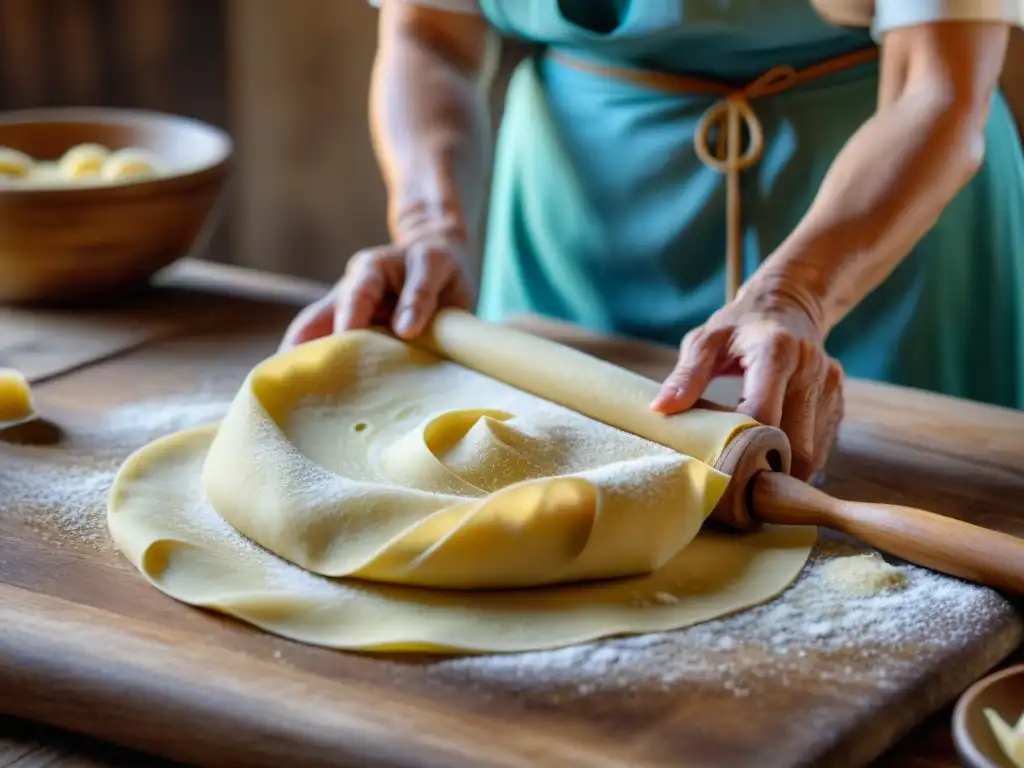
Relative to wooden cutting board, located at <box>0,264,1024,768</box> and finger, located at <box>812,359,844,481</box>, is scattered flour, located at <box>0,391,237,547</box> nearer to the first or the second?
wooden cutting board, located at <box>0,264,1024,768</box>

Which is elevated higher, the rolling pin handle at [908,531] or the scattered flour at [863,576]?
the rolling pin handle at [908,531]

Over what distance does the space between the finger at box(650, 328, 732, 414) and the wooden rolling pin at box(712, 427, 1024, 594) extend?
95 mm

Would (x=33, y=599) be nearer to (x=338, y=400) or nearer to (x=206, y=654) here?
(x=206, y=654)

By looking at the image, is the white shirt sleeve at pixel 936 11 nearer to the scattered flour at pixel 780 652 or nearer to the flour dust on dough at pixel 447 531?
the flour dust on dough at pixel 447 531

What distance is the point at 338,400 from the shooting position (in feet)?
4.58

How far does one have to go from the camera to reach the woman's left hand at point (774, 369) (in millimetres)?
1309

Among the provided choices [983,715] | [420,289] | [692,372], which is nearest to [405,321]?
[420,289]

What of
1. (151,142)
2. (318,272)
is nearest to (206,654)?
(151,142)

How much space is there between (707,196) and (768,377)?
599 millimetres

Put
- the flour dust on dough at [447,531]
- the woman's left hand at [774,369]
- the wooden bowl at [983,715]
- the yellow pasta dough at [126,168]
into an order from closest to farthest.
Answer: the wooden bowl at [983,715] → the flour dust on dough at [447,531] → the woman's left hand at [774,369] → the yellow pasta dough at [126,168]

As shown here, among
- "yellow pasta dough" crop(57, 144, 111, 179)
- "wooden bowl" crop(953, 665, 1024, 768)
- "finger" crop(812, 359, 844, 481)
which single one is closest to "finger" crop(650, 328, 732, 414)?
"finger" crop(812, 359, 844, 481)

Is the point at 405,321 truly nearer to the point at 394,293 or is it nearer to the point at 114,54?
the point at 394,293

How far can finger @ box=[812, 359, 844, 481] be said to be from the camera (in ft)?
4.56

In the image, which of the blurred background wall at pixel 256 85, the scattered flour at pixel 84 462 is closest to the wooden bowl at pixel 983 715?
the scattered flour at pixel 84 462
